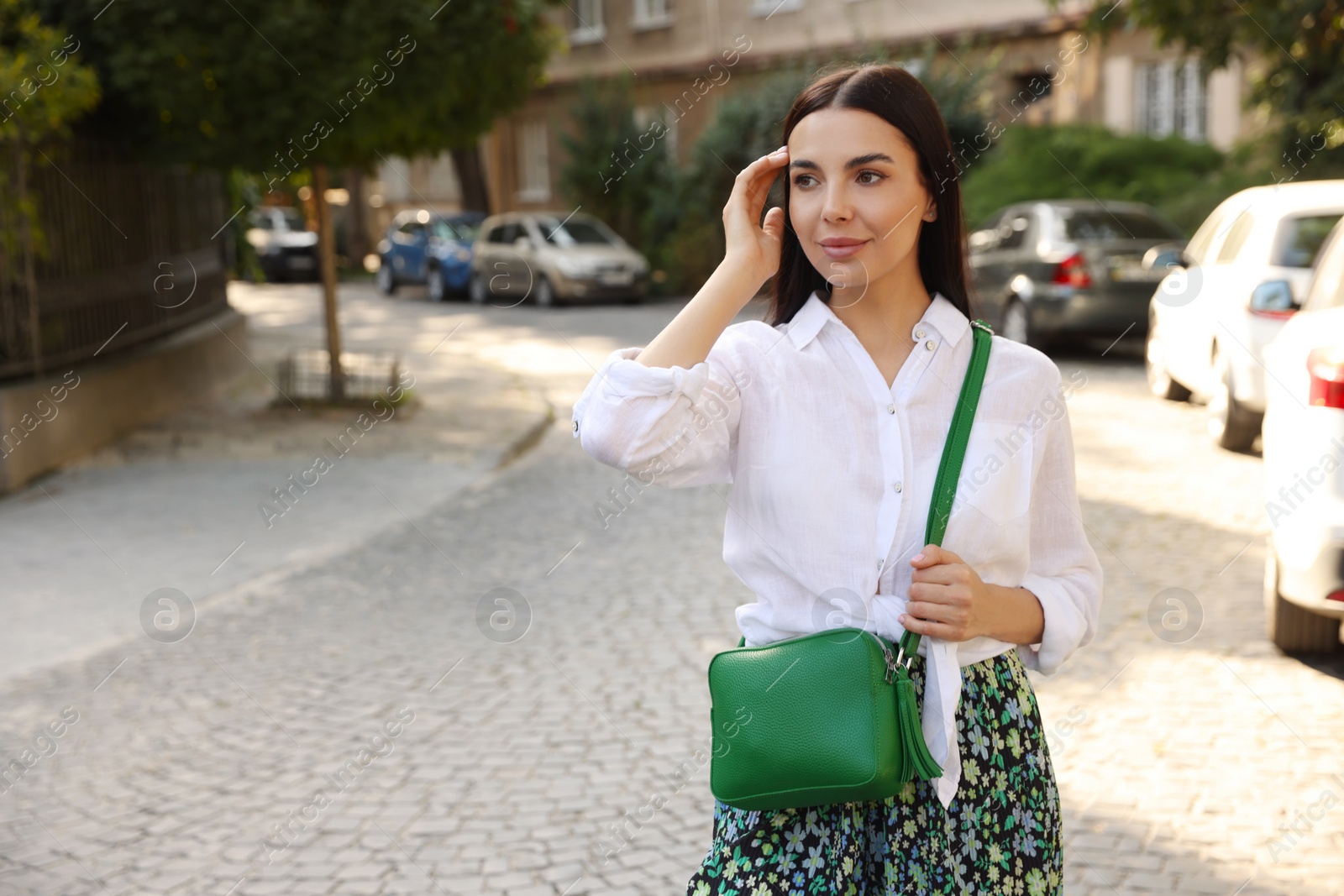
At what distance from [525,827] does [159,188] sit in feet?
37.5

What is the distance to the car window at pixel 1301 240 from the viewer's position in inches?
374

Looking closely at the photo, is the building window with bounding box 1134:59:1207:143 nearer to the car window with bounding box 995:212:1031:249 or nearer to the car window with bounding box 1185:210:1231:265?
the car window with bounding box 995:212:1031:249

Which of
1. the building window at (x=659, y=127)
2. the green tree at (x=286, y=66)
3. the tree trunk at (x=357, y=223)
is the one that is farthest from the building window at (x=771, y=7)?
the green tree at (x=286, y=66)

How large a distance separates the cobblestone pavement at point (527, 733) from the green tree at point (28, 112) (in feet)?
13.4

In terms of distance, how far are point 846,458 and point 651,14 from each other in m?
32.5

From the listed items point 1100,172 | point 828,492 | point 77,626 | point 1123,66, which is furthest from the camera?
point 1123,66

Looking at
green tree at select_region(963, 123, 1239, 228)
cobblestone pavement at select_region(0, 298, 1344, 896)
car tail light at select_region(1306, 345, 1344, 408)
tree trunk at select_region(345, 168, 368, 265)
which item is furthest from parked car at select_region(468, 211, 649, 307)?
car tail light at select_region(1306, 345, 1344, 408)

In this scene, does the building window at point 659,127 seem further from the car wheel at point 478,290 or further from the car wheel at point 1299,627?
the car wheel at point 1299,627

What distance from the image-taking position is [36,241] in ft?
32.8

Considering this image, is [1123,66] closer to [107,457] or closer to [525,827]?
[107,457]

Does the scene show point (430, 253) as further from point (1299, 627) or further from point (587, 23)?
point (1299, 627)

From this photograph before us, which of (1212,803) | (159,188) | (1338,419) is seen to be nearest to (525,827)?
(1212,803)

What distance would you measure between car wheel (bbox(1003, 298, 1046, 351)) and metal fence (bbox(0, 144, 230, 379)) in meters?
8.37

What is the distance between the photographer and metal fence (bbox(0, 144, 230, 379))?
9.92 meters
